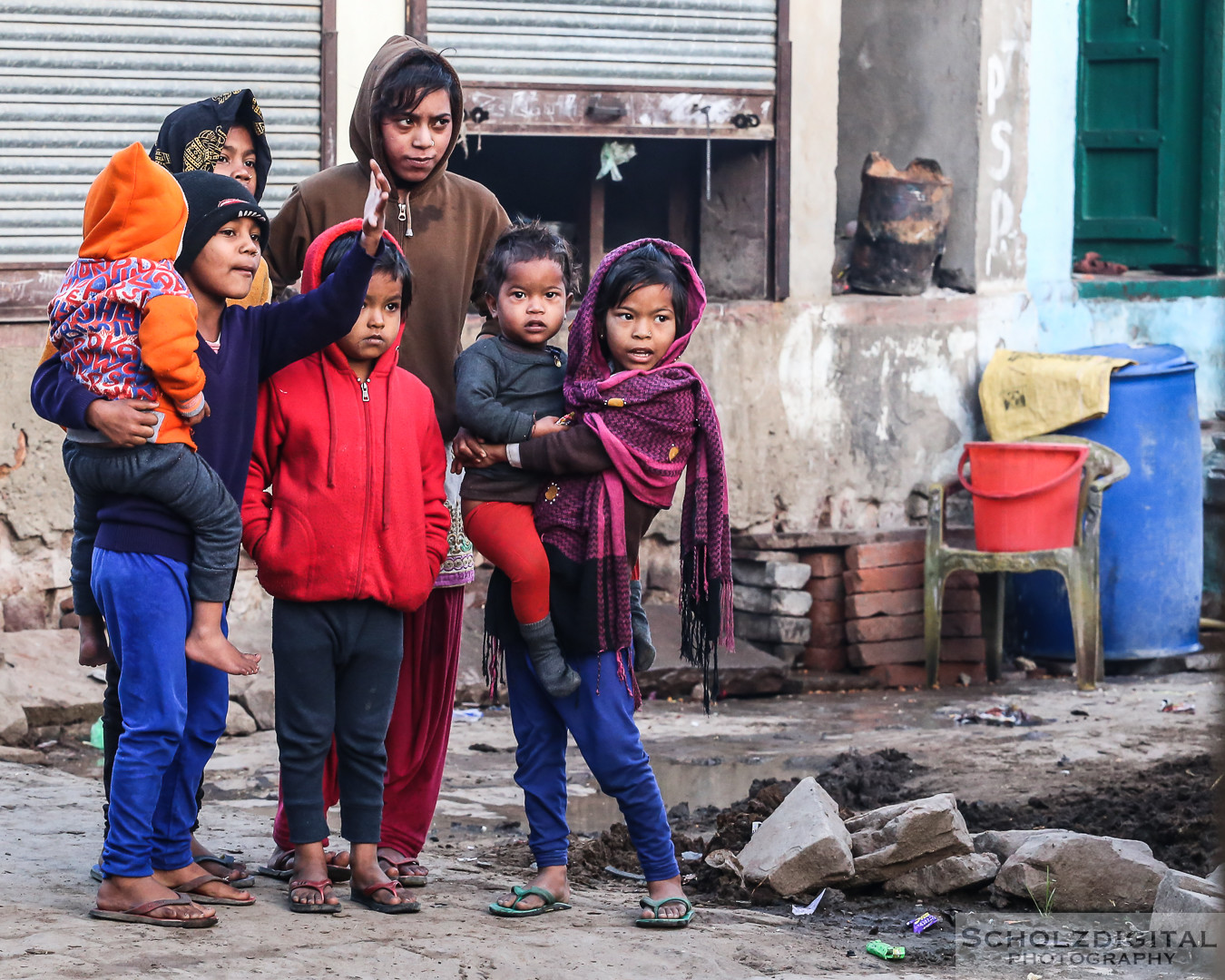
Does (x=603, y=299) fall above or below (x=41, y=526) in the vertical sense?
above

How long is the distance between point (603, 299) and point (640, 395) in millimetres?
233

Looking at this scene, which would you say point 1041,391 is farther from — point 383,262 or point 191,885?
point 191,885

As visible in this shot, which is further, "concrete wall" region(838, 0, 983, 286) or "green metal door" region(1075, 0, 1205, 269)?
"green metal door" region(1075, 0, 1205, 269)

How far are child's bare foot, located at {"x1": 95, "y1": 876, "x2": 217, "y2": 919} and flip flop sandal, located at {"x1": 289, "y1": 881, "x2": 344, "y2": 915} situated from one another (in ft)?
0.62

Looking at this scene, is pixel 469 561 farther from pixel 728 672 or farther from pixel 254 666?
pixel 728 672

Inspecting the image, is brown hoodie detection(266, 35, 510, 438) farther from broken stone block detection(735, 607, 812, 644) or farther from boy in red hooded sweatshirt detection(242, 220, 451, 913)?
broken stone block detection(735, 607, 812, 644)

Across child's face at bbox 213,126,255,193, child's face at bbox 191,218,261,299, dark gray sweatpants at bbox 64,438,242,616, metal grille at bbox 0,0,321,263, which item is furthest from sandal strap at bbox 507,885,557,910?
metal grille at bbox 0,0,321,263

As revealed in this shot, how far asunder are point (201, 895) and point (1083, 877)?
2006mm

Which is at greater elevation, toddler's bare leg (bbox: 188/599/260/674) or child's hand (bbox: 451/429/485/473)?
child's hand (bbox: 451/429/485/473)

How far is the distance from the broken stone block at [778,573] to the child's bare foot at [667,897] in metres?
3.53

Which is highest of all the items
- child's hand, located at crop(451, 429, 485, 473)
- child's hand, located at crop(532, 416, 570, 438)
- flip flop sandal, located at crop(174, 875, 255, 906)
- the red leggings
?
child's hand, located at crop(532, 416, 570, 438)

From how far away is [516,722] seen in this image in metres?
3.42

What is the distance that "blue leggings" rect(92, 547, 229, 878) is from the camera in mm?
2949

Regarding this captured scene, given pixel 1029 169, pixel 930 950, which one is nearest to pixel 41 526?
pixel 930 950
